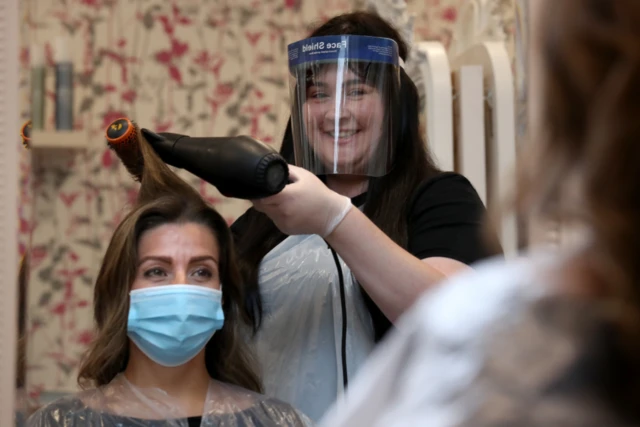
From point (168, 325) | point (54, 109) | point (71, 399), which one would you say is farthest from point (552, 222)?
point (54, 109)

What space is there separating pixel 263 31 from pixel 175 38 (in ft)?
1.08

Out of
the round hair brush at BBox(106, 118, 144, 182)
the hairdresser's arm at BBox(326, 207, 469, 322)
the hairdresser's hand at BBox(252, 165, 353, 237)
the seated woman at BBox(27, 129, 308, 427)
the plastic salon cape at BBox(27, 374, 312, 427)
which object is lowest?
the plastic salon cape at BBox(27, 374, 312, 427)

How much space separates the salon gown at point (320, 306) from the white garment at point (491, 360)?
3.25ft

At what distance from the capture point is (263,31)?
3.24 metres

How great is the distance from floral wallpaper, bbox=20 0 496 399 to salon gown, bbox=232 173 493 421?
1434mm

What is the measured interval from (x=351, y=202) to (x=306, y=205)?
20cm

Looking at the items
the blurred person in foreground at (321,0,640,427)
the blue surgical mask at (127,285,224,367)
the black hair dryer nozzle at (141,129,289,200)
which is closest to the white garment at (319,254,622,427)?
the blurred person in foreground at (321,0,640,427)

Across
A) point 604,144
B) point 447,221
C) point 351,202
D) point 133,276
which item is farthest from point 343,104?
point 604,144

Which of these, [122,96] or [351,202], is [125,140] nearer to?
[351,202]

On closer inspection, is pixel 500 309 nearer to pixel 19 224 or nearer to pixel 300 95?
pixel 300 95

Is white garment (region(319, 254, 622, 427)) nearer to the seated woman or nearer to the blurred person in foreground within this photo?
the blurred person in foreground

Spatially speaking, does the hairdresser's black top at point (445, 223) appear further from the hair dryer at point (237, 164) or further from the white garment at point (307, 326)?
the hair dryer at point (237, 164)

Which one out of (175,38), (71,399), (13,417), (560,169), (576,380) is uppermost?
(175,38)

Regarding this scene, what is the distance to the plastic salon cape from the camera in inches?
61.9
